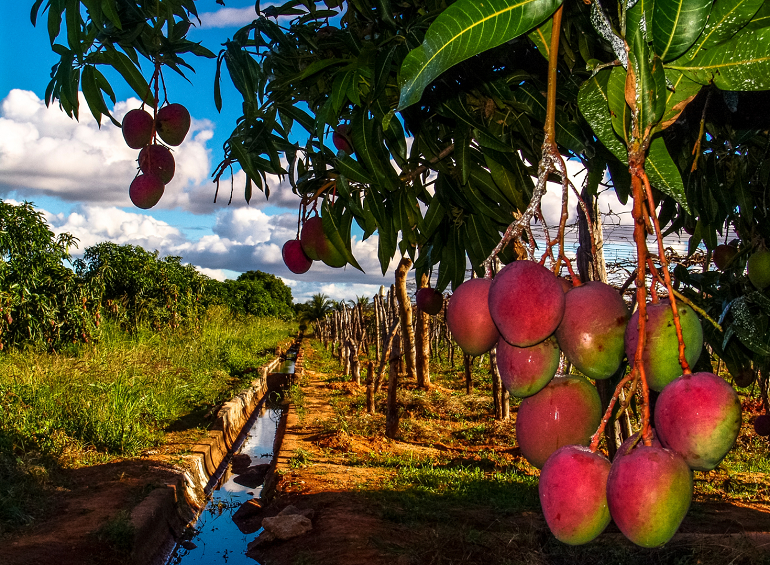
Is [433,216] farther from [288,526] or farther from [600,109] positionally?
[288,526]

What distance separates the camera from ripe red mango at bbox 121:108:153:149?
1.31 m

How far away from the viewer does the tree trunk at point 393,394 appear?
23.0 ft

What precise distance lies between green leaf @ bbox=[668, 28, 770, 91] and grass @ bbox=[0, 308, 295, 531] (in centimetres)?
477

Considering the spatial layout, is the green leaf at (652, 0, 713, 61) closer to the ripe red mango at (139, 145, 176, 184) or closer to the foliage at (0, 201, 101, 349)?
the ripe red mango at (139, 145, 176, 184)

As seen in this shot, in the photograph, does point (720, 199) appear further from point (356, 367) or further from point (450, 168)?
point (356, 367)

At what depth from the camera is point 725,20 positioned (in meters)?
0.48

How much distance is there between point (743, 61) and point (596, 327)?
0.81 ft

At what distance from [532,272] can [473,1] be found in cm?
22

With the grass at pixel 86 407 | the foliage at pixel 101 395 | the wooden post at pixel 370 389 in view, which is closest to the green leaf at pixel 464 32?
the grass at pixel 86 407

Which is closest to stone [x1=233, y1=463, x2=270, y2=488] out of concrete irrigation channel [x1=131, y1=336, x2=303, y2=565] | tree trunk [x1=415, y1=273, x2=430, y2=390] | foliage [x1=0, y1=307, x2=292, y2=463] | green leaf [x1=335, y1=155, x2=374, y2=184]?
concrete irrigation channel [x1=131, y1=336, x2=303, y2=565]

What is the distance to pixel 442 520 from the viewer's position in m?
4.31

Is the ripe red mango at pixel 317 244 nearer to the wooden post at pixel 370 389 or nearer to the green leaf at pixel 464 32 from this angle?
the green leaf at pixel 464 32

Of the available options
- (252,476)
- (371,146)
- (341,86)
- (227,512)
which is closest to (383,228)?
(371,146)

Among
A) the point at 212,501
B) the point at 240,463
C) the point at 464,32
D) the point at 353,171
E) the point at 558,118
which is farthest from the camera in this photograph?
the point at 240,463
